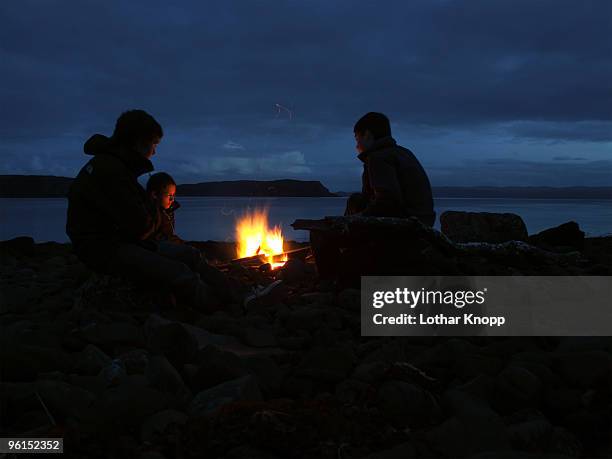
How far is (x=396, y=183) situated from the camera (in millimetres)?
5312

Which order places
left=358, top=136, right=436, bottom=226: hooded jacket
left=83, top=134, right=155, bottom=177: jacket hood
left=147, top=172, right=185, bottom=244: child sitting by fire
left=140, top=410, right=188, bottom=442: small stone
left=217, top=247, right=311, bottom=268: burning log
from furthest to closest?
left=217, top=247, right=311, bottom=268: burning log
left=147, top=172, right=185, bottom=244: child sitting by fire
left=358, top=136, right=436, bottom=226: hooded jacket
left=83, top=134, right=155, bottom=177: jacket hood
left=140, top=410, right=188, bottom=442: small stone

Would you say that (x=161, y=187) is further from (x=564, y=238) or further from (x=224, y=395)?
(x=564, y=238)

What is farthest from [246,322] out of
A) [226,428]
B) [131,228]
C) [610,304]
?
[610,304]

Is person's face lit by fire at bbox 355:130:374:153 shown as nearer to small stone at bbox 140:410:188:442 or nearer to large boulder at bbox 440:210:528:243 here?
small stone at bbox 140:410:188:442

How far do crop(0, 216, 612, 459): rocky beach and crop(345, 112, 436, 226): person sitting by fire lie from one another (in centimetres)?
130

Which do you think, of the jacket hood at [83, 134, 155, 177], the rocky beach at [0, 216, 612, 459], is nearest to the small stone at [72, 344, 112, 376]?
the rocky beach at [0, 216, 612, 459]

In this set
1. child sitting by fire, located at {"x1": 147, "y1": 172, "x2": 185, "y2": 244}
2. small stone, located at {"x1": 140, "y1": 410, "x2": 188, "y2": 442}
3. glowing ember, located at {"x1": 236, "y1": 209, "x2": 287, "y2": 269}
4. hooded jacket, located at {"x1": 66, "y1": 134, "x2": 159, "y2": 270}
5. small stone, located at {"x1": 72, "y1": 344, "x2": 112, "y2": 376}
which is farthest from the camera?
glowing ember, located at {"x1": 236, "y1": 209, "x2": 287, "y2": 269}

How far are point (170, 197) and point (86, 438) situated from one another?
193 inches

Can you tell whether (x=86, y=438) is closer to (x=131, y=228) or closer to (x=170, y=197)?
(x=131, y=228)

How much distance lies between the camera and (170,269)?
15.8ft

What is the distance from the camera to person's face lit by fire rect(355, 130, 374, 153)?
5.63 meters

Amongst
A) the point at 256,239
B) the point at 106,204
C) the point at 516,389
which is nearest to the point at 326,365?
the point at 516,389

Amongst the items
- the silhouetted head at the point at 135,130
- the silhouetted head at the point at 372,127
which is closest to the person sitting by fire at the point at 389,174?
the silhouetted head at the point at 372,127

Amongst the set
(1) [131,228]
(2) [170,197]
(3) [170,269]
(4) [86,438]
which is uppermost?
(2) [170,197]
